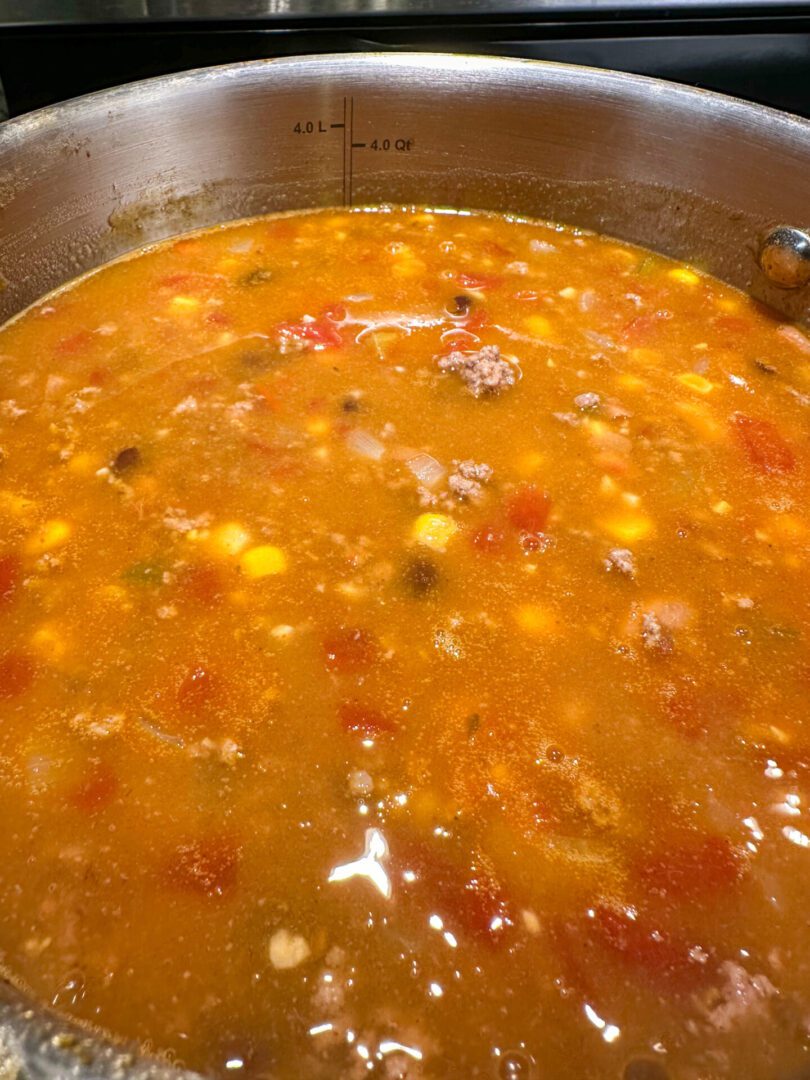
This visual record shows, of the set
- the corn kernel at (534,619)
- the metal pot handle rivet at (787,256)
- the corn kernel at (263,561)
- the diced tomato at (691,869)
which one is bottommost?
the diced tomato at (691,869)

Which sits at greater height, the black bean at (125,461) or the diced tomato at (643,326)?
the diced tomato at (643,326)

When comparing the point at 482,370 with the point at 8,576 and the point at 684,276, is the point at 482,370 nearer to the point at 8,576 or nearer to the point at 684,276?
the point at 684,276

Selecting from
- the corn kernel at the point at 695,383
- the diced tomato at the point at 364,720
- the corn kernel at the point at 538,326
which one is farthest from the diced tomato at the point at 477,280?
the diced tomato at the point at 364,720

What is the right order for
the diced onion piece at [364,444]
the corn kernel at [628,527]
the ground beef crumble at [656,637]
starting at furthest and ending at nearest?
the diced onion piece at [364,444] → the corn kernel at [628,527] → the ground beef crumble at [656,637]

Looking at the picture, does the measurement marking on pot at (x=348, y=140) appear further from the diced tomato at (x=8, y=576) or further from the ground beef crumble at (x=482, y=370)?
the diced tomato at (x=8, y=576)

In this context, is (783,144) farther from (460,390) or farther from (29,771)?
(29,771)

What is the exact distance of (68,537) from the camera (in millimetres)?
1974

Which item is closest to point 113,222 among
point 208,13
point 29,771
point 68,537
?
point 208,13

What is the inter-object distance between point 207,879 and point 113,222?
2.29 metres

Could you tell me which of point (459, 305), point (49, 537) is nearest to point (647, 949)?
point (49, 537)

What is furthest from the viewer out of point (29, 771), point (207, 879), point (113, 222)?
point (113, 222)

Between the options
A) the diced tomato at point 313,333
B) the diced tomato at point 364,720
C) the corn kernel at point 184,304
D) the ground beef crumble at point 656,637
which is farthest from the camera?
the corn kernel at point 184,304

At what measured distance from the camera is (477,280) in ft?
9.44

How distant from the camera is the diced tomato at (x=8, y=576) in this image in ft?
6.08
